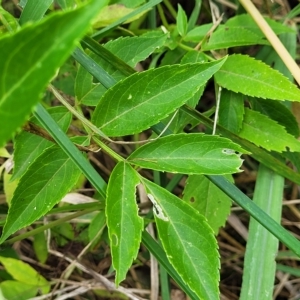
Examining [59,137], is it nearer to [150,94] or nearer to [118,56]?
[150,94]

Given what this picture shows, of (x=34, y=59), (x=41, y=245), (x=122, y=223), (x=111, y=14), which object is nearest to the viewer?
(x=34, y=59)

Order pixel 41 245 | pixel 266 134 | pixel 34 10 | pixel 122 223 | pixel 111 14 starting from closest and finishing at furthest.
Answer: pixel 122 223 < pixel 34 10 < pixel 266 134 < pixel 111 14 < pixel 41 245

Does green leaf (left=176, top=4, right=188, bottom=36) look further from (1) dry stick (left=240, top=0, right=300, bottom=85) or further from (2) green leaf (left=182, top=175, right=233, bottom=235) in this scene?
(2) green leaf (left=182, top=175, right=233, bottom=235)

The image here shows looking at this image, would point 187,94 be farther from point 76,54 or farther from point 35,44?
point 35,44

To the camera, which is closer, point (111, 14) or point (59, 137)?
point (59, 137)

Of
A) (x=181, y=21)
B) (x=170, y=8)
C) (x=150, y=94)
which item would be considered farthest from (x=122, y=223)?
(x=170, y=8)

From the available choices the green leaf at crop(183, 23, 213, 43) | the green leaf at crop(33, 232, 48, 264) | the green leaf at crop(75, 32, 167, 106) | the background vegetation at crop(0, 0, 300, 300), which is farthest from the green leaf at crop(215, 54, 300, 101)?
the green leaf at crop(33, 232, 48, 264)

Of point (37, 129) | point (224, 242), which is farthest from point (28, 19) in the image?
point (224, 242)

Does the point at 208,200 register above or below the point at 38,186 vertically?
below
